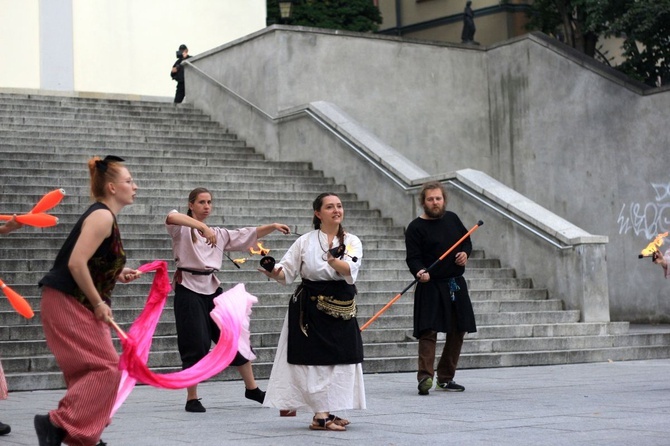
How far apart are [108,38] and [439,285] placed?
20871 mm

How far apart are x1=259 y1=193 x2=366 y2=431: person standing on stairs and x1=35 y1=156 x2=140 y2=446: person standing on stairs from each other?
6.40 feet

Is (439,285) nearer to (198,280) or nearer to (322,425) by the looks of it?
(198,280)

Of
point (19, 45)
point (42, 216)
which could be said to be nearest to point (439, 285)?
point (42, 216)

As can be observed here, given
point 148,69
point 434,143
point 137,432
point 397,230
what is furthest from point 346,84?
point 137,432

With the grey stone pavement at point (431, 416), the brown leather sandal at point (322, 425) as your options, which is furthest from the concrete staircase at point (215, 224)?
the brown leather sandal at point (322, 425)

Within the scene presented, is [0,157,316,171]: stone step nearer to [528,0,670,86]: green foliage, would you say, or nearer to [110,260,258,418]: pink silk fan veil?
[528,0,670,86]: green foliage

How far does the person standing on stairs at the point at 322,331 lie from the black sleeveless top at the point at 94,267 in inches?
68.7

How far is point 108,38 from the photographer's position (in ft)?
98.2

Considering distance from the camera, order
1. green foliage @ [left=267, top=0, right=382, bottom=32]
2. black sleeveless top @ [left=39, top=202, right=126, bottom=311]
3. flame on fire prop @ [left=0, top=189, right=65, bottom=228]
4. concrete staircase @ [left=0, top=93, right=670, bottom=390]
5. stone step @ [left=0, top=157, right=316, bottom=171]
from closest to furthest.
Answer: black sleeveless top @ [left=39, top=202, right=126, bottom=311] < flame on fire prop @ [left=0, top=189, right=65, bottom=228] < concrete staircase @ [left=0, top=93, right=670, bottom=390] < stone step @ [left=0, top=157, right=316, bottom=171] < green foliage @ [left=267, top=0, right=382, bottom=32]

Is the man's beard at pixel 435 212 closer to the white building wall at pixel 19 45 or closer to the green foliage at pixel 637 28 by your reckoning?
the green foliage at pixel 637 28

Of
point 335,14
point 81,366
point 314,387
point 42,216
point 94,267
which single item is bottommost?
point 314,387

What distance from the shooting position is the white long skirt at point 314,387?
26.6ft

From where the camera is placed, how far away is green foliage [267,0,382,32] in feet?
103

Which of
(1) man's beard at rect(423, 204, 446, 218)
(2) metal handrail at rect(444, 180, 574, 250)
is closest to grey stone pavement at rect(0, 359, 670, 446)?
(1) man's beard at rect(423, 204, 446, 218)
